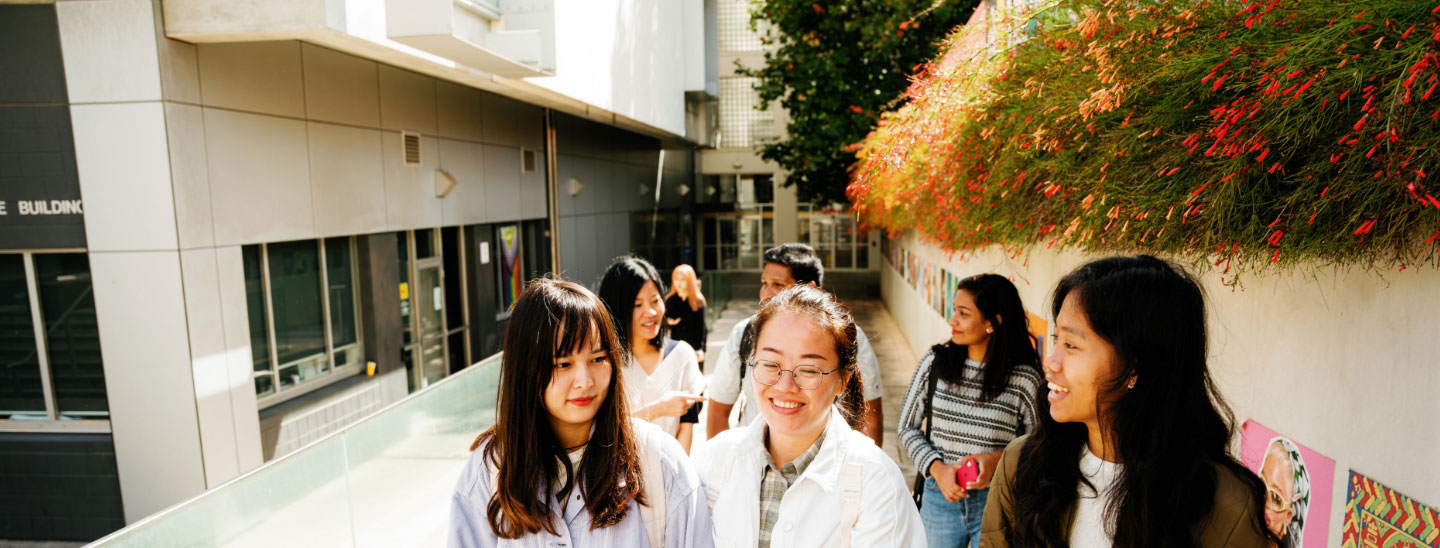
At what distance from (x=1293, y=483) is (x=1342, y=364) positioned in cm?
47

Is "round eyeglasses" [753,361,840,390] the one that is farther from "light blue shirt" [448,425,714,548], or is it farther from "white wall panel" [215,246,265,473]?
"white wall panel" [215,246,265,473]

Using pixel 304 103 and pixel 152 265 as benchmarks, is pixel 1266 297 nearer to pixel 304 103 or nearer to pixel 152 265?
pixel 152 265

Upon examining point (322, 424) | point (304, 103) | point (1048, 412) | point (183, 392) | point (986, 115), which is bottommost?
point (322, 424)

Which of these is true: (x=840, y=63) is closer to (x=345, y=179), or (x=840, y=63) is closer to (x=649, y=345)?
(x=345, y=179)

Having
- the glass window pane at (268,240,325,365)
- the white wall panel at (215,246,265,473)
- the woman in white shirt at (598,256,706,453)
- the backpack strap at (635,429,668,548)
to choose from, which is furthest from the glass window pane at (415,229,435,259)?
the backpack strap at (635,429,668,548)

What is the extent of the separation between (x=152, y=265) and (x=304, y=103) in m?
2.11

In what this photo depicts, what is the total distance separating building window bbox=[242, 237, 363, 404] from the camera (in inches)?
269

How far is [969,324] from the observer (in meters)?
2.86

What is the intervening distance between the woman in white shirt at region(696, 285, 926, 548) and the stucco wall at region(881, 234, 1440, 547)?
1.19 metres

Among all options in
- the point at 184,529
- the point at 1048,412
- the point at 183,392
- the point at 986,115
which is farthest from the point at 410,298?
the point at 1048,412

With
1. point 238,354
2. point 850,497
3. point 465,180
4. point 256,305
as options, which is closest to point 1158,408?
point 850,497

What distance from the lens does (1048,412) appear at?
1661 mm

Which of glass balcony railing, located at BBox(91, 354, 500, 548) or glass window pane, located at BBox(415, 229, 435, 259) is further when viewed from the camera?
glass window pane, located at BBox(415, 229, 435, 259)

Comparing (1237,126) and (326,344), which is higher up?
(1237,126)
